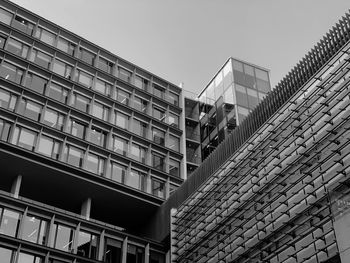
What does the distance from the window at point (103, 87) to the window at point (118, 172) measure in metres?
7.72

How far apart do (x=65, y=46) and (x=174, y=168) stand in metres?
14.8

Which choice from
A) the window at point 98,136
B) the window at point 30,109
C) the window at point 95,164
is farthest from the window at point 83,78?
the window at point 95,164

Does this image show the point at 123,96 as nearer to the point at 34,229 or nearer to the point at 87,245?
the point at 87,245

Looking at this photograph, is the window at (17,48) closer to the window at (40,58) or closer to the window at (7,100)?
the window at (40,58)

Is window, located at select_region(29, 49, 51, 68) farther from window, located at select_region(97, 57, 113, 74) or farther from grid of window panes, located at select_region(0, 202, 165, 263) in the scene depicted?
grid of window panes, located at select_region(0, 202, 165, 263)

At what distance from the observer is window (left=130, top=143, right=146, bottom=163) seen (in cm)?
4806

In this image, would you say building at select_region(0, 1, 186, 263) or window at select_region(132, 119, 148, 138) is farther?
window at select_region(132, 119, 148, 138)

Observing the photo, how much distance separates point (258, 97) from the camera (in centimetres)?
6241

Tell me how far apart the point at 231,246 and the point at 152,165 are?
738 inches

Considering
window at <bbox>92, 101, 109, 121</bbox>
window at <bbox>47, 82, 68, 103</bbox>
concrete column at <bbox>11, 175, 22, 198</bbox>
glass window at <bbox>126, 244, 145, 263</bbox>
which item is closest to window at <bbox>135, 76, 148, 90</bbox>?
window at <bbox>92, 101, 109, 121</bbox>

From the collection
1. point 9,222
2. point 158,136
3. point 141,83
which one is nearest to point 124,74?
point 141,83

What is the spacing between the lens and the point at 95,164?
4475 centimetres

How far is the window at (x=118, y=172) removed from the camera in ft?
148

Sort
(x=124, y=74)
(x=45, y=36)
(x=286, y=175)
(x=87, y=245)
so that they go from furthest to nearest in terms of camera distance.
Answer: (x=124, y=74)
(x=45, y=36)
(x=87, y=245)
(x=286, y=175)
